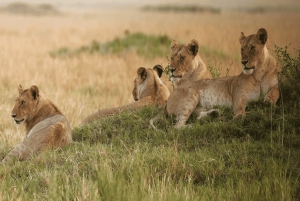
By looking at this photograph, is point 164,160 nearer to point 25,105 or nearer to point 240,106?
point 240,106

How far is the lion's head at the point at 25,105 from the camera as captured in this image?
6717 mm

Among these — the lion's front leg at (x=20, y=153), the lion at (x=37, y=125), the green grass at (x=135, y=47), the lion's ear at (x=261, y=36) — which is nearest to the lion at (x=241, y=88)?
the lion's ear at (x=261, y=36)

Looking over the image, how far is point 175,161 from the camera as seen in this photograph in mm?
5520

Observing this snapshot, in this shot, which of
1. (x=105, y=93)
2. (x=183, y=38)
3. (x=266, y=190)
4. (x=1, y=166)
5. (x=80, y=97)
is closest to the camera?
(x=266, y=190)

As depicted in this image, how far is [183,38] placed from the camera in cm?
2134

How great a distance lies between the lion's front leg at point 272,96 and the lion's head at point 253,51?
1.20ft

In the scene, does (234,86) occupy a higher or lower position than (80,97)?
higher

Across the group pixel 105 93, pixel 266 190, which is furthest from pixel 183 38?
pixel 266 190

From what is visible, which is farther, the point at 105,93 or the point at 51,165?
the point at 105,93

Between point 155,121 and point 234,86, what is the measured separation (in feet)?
3.58

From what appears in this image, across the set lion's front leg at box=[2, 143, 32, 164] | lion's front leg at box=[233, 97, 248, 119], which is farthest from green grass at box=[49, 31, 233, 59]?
lion's front leg at box=[2, 143, 32, 164]

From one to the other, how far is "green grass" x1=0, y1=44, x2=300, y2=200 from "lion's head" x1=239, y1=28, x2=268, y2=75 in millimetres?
554

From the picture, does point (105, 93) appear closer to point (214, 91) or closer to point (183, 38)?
point (214, 91)

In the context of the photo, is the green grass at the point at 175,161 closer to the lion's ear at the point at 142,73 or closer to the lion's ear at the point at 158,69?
the lion's ear at the point at 142,73
